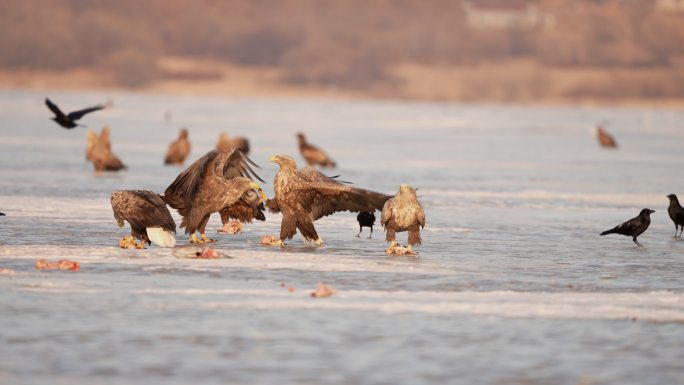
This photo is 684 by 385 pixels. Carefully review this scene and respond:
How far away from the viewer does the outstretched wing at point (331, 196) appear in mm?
20125

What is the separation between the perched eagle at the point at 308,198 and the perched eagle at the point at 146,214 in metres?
1.96

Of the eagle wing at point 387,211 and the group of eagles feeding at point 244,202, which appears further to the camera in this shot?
the eagle wing at point 387,211

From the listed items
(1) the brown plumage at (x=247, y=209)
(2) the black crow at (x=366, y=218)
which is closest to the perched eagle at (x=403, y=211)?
(1) the brown plumage at (x=247, y=209)

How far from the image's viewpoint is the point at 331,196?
20.6 metres

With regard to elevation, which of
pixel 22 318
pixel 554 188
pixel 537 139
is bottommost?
pixel 22 318

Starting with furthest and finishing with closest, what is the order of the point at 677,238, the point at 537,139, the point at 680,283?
the point at 537,139 → the point at 677,238 → the point at 680,283

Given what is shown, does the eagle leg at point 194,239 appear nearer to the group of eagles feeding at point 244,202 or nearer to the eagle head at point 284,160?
the group of eagles feeding at point 244,202

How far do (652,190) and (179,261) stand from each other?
20.5 meters

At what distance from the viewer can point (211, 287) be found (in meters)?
16.2

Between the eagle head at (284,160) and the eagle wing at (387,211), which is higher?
the eagle head at (284,160)

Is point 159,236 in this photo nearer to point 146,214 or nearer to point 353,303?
point 146,214

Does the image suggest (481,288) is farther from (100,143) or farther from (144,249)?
(100,143)

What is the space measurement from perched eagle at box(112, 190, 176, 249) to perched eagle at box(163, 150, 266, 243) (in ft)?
Result: 4.07

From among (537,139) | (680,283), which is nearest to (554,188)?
(680,283)
